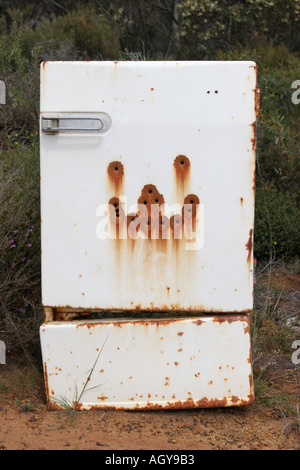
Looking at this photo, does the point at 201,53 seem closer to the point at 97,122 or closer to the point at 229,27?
the point at 229,27

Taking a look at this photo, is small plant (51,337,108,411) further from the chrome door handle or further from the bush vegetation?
the chrome door handle

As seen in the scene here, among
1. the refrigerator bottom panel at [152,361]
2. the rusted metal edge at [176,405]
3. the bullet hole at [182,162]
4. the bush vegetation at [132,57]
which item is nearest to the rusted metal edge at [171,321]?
the refrigerator bottom panel at [152,361]

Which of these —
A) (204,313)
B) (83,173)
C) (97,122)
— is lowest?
(204,313)

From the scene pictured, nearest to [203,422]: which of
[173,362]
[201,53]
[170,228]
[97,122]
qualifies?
[173,362]

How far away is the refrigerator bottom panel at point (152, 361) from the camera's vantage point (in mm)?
2846

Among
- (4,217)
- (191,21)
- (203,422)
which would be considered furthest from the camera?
(191,21)

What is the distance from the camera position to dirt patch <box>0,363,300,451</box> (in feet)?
8.71

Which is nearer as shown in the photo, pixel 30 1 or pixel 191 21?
pixel 191 21

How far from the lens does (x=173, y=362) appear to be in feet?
9.36

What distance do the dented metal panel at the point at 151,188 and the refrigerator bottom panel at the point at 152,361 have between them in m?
0.09

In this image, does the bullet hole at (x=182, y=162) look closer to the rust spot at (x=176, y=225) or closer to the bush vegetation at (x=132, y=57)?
the rust spot at (x=176, y=225)

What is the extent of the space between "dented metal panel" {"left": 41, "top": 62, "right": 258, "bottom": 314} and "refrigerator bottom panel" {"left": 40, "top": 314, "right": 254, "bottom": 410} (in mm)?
93

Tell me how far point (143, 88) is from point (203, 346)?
3.85ft

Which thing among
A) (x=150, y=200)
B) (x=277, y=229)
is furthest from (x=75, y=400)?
(x=277, y=229)
